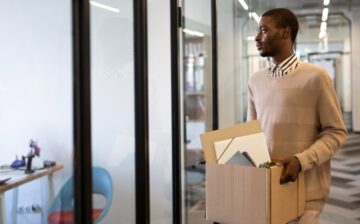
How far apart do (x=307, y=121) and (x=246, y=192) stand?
0.43 metres

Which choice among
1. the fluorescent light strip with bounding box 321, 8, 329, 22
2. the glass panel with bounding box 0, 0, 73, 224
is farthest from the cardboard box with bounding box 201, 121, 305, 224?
the fluorescent light strip with bounding box 321, 8, 329, 22

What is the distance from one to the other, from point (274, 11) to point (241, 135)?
598 millimetres

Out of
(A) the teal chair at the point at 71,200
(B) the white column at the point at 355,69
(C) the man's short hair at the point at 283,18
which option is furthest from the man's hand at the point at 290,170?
(B) the white column at the point at 355,69

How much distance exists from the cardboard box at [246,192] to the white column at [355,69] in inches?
423

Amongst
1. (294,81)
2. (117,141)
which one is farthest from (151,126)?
(294,81)

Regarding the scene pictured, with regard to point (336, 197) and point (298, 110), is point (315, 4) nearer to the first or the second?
point (336, 197)

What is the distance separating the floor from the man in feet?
4.94

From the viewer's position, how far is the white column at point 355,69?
36.6ft

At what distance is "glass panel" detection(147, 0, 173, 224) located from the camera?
2.93m

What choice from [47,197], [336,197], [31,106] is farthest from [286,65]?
[336,197]

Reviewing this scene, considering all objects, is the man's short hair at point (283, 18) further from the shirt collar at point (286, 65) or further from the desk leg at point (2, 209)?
the desk leg at point (2, 209)

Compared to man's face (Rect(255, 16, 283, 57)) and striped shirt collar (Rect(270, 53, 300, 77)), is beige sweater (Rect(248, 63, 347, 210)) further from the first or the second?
man's face (Rect(255, 16, 283, 57))

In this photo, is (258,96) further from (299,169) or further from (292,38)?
(299,169)

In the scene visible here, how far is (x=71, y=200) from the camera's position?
2.04 meters
